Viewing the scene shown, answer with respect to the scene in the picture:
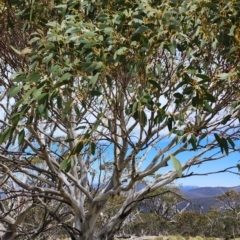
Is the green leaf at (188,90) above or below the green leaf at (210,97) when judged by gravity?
above

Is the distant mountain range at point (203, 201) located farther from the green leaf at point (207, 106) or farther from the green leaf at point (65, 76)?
the green leaf at point (65, 76)

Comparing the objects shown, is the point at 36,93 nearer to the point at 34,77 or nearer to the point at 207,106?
the point at 34,77

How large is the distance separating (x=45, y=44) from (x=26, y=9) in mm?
731

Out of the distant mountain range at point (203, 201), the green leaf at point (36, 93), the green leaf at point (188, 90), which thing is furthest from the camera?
the distant mountain range at point (203, 201)

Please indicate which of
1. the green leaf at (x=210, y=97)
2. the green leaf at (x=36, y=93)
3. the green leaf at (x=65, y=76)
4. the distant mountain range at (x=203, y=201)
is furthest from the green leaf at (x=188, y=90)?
the distant mountain range at (x=203, y=201)

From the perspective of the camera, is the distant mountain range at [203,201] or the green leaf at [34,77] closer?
the green leaf at [34,77]

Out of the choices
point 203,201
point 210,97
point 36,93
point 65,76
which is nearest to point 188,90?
point 210,97

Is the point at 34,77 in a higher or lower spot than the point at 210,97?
higher

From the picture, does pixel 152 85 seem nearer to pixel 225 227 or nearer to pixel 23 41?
pixel 23 41

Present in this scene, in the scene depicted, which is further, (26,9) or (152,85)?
(26,9)

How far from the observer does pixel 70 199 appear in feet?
A: 11.8

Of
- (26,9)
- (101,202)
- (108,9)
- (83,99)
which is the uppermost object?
(26,9)

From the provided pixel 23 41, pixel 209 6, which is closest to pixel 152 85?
pixel 209 6

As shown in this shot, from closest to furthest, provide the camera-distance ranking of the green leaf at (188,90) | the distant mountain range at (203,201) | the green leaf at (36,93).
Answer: the green leaf at (36,93) → the green leaf at (188,90) → the distant mountain range at (203,201)
